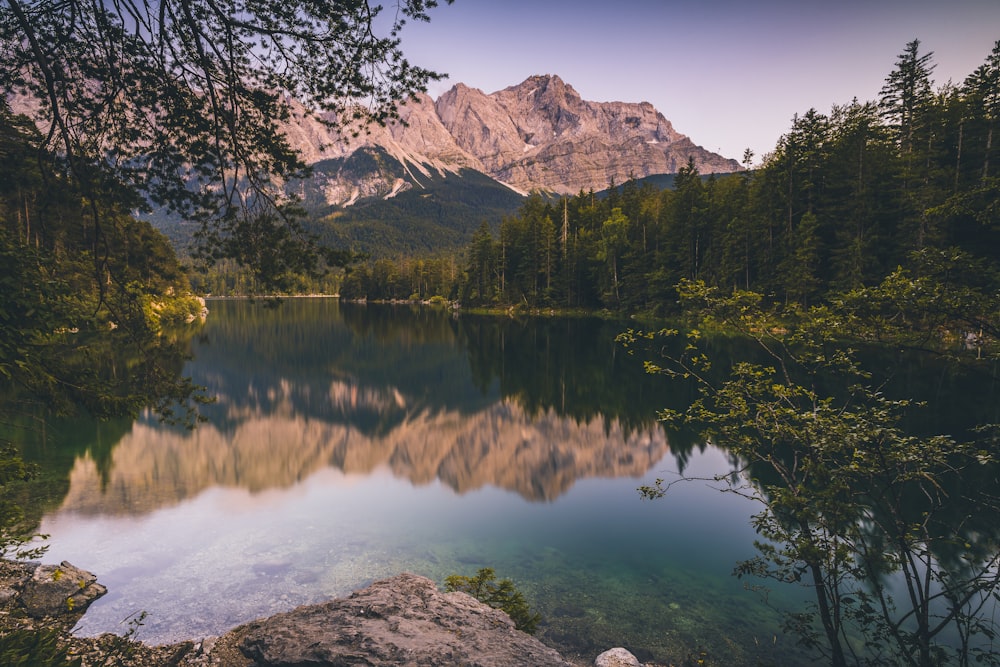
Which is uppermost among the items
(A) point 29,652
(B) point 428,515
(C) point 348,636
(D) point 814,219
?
(D) point 814,219

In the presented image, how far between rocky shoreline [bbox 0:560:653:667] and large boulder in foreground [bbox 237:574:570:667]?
0.05ft

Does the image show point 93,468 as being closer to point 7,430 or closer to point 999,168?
point 7,430

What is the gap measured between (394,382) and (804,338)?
34300 millimetres

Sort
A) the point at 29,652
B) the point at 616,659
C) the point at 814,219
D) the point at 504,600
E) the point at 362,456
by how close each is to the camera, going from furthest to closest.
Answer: the point at 814,219 → the point at 362,456 → the point at 504,600 → the point at 616,659 → the point at 29,652

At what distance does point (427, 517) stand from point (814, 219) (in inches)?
1877

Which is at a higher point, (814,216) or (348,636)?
(814,216)

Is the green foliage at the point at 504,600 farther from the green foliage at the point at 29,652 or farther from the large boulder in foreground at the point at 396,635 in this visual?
the green foliage at the point at 29,652

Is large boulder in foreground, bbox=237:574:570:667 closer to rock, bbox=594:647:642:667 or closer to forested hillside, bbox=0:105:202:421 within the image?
rock, bbox=594:647:642:667

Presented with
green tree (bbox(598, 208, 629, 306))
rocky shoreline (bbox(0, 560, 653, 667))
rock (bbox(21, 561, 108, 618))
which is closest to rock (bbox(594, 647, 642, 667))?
rocky shoreline (bbox(0, 560, 653, 667))

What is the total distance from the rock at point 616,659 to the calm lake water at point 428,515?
2.03 feet

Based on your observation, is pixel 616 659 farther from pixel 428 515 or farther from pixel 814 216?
pixel 814 216

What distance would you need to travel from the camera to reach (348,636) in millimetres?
6613

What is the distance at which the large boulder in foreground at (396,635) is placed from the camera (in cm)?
617

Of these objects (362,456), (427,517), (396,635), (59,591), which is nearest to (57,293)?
(396,635)
